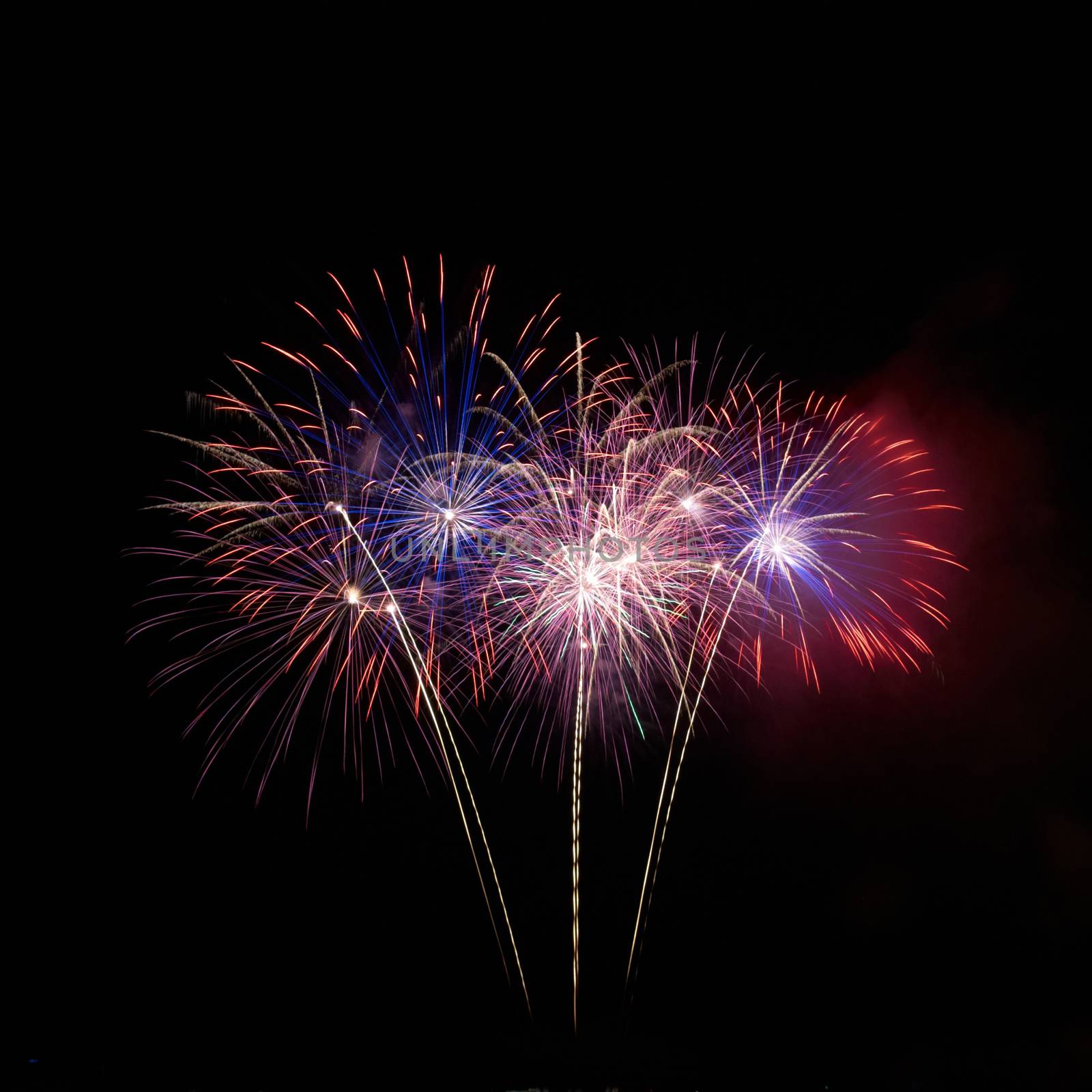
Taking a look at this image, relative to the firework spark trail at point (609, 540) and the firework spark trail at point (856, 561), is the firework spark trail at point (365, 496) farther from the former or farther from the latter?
the firework spark trail at point (856, 561)

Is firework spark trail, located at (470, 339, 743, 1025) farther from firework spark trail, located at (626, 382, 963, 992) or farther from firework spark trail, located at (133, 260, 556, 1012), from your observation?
firework spark trail, located at (626, 382, 963, 992)

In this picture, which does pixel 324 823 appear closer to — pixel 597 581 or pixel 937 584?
pixel 597 581

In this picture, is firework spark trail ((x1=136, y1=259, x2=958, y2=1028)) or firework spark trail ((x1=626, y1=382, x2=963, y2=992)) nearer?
firework spark trail ((x1=136, y1=259, x2=958, y2=1028))

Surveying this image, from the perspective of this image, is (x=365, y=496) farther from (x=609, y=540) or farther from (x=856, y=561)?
(x=856, y=561)

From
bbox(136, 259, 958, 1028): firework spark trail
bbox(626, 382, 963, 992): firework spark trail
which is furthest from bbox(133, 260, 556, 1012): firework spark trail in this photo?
bbox(626, 382, 963, 992): firework spark trail

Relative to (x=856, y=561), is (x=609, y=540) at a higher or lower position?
lower

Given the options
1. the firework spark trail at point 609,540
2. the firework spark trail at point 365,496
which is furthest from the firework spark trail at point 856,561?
the firework spark trail at point 365,496

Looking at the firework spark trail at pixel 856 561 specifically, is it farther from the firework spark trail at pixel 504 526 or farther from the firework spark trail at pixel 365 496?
the firework spark trail at pixel 365 496

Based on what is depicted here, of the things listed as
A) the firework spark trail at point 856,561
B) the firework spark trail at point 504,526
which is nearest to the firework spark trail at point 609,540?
the firework spark trail at point 504,526

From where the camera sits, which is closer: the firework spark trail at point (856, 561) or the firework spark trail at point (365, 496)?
the firework spark trail at point (365, 496)

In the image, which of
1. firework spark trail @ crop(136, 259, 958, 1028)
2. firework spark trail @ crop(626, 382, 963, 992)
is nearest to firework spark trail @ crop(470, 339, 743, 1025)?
firework spark trail @ crop(136, 259, 958, 1028)

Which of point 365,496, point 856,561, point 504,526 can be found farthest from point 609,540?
point 856,561

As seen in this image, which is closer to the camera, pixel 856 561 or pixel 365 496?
pixel 365 496

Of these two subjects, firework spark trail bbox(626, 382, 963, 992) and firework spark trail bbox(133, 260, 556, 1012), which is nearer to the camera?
firework spark trail bbox(133, 260, 556, 1012)
